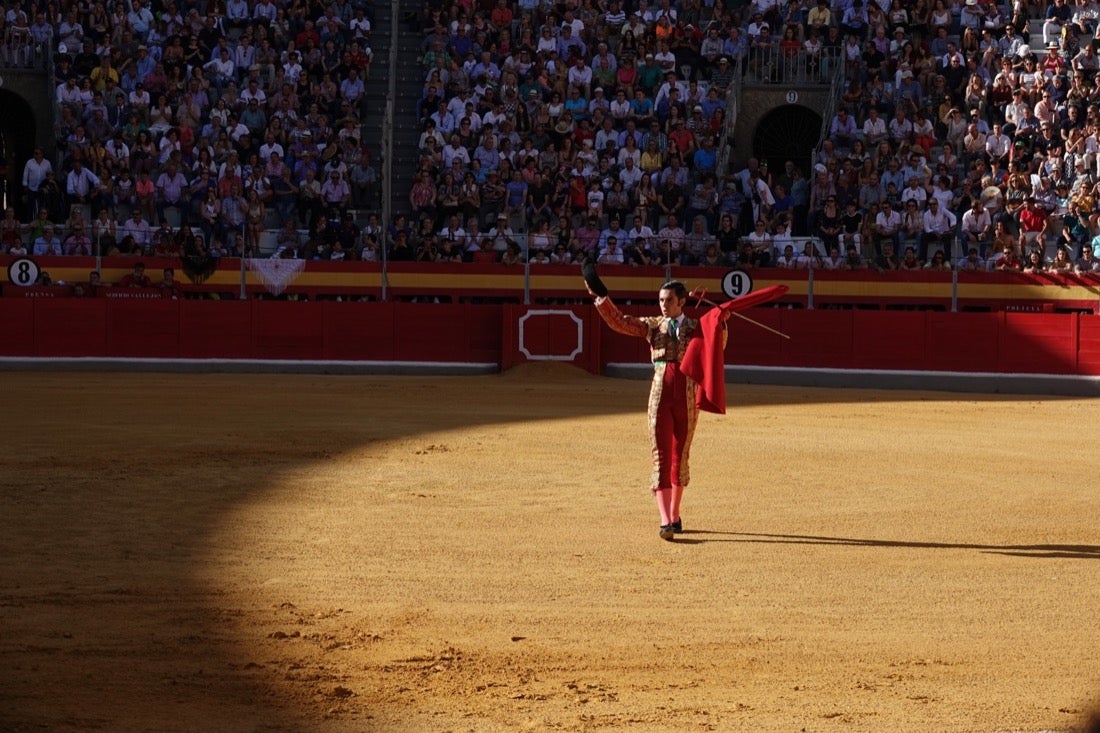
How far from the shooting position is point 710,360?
9.41 m

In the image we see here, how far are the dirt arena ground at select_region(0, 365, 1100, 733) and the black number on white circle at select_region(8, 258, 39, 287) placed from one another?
20.9ft

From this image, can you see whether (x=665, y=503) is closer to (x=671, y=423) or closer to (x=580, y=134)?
(x=671, y=423)

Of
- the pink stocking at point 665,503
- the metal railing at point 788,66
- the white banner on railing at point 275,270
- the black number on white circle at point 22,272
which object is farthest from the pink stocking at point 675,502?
the metal railing at point 788,66

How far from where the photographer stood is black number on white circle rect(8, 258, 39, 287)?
2072cm

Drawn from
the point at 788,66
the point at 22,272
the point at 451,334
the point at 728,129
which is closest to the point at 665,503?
the point at 451,334

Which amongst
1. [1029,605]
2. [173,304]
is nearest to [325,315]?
[173,304]

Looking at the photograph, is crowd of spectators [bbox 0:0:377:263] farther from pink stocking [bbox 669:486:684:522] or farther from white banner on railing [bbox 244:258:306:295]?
pink stocking [bbox 669:486:684:522]

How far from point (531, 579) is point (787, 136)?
1895 centimetres

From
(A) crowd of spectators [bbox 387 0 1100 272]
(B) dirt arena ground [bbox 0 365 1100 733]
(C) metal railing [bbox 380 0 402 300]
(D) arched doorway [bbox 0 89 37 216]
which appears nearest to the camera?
(B) dirt arena ground [bbox 0 365 1100 733]

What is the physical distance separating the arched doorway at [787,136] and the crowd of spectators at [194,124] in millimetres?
6453

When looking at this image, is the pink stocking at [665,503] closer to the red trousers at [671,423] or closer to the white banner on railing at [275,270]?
the red trousers at [671,423]

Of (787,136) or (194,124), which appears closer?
(194,124)

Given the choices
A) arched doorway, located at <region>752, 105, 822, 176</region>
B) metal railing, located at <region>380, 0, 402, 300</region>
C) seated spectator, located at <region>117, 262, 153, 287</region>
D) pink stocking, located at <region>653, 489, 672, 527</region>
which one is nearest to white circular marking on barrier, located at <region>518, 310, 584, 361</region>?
metal railing, located at <region>380, 0, 402, 300</region>

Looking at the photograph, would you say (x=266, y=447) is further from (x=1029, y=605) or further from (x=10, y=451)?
(x=1029, y=605)
